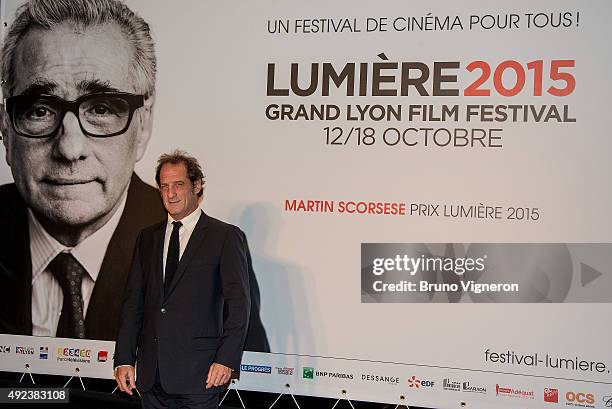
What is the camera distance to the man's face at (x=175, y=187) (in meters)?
2.87

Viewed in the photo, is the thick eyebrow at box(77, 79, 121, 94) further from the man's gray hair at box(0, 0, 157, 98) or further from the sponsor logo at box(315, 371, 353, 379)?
the sponsor logo at box(315, 371, 353, 379)

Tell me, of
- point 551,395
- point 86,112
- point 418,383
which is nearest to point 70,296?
point 86,112

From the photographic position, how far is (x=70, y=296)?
3.79m

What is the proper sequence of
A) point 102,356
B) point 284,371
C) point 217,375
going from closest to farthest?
point 217,375
point 284,371
point 102,356

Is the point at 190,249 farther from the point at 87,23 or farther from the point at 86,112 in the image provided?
the point at 87,23

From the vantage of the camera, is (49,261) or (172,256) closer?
(172,256)

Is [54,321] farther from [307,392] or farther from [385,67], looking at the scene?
[385,67]

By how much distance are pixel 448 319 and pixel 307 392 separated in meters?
0.79

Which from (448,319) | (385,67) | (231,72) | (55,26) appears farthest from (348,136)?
(55,26)

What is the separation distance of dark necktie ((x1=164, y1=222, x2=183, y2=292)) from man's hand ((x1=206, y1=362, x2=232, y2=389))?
0.39 meters

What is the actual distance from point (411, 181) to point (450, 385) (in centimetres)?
98

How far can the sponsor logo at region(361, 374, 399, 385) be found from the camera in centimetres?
335

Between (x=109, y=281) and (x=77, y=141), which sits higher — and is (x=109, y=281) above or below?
below

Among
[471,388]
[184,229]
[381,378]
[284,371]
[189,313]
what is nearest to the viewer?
[189,313]
